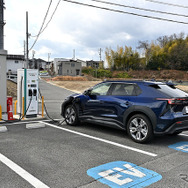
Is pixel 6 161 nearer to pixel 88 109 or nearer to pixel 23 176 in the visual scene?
pixel 23 176

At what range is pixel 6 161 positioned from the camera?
160 inches

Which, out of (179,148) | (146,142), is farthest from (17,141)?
(179,148)

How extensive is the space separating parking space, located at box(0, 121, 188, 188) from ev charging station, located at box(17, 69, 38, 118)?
2.02 metres

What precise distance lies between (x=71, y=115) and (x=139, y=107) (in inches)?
109

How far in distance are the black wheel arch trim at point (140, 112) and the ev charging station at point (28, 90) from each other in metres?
4.19

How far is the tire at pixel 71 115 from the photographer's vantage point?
23.1 ft

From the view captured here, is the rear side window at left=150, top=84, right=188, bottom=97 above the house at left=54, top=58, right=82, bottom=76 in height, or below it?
below

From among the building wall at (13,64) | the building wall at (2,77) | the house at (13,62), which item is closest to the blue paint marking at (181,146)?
the building wall at (2,77)

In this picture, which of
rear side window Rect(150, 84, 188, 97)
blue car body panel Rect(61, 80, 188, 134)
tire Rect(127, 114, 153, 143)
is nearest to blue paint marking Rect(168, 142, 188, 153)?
blue car body panel Rect(61, 80, 188, 134)

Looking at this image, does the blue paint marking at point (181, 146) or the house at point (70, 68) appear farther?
the house at point (70, 68)

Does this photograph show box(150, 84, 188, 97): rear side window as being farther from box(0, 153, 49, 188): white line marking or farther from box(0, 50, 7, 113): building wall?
box(0, 50, 7, 113): building wall

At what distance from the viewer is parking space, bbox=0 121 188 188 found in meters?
3.33

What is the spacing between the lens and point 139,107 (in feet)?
17.2

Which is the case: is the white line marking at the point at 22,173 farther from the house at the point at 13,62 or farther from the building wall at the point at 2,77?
the house at the point at 13,62
